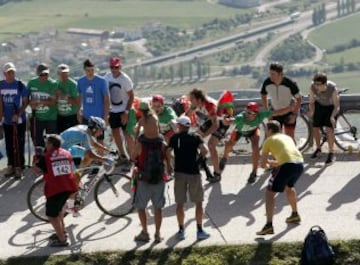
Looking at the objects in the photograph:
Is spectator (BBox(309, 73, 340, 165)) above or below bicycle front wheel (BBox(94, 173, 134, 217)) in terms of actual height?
above

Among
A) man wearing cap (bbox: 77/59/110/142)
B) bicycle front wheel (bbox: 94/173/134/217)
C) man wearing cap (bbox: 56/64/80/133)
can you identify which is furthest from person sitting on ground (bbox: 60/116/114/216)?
man wearing cap (bbox: 56/64/80/133)

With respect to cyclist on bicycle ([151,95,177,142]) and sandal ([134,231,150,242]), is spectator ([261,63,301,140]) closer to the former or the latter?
cyclist on bicycle ([151,95,177,142])

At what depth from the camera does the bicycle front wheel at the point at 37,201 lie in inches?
486

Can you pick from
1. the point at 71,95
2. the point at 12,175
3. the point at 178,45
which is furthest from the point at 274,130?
the point at 178,45

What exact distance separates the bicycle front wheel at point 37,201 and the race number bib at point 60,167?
4.02ft

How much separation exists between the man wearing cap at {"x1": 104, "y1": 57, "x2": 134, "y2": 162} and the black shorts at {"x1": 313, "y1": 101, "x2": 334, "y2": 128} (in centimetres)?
287

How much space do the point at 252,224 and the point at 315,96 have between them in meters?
3.24

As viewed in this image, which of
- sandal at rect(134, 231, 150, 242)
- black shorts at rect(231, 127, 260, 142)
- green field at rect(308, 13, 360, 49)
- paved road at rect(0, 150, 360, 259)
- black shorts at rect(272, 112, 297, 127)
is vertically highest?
black shorts at rect(272, 112, 297, 127)

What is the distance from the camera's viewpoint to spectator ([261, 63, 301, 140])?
13727 mm

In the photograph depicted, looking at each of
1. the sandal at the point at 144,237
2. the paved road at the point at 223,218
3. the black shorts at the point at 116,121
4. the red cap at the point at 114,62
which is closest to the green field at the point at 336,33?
the black shorts at the point at 116,121

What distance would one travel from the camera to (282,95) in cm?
1388

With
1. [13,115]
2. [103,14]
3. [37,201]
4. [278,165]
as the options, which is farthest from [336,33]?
[278,165]

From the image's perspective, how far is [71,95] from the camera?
1422 cm

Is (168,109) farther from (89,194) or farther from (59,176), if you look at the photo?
(59,176)
